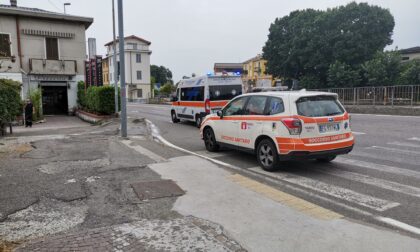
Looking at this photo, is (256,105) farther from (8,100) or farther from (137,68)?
(137,68)

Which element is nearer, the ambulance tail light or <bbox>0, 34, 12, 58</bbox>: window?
the ambulance tail light

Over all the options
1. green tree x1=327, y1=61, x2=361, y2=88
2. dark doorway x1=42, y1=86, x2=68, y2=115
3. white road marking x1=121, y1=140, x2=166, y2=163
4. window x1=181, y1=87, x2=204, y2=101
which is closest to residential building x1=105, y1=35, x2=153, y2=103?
dark doorway x1=42, y1=86, x2=68, y2=115

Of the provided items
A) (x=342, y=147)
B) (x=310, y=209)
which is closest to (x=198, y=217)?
(x=310, y=209)

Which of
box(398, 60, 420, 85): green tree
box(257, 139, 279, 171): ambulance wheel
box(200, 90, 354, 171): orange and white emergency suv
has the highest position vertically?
box(398, 60, 420, 85): green tree

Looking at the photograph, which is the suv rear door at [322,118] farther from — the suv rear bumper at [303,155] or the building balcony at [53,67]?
the building balcony at [53,67]

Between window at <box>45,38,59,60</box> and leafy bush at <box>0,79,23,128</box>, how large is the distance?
10427 mm

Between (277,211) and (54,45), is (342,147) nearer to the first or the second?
(277,211)

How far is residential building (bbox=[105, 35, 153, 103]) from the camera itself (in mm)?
72062

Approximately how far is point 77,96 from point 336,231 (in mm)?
26872

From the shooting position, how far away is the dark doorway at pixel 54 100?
27781mm

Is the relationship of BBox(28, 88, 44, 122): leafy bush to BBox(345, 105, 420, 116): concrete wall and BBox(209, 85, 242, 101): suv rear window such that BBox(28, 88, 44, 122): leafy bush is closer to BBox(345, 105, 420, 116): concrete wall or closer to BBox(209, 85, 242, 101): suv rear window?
BBox(209, 85, 242, 101): suv rear window

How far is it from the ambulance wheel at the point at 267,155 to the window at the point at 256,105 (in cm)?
71

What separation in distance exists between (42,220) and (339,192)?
457 centimetres

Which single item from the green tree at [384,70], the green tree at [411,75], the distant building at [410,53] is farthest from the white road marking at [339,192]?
the distant building at [410,53]
